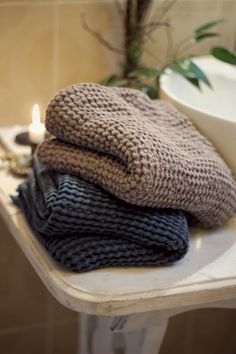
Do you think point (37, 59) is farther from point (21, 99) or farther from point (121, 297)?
point (121, 297)

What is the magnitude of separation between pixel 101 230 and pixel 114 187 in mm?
59

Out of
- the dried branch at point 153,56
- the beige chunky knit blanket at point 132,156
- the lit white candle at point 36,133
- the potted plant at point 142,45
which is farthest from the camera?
the dried branch at point 153,56

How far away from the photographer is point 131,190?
841mm

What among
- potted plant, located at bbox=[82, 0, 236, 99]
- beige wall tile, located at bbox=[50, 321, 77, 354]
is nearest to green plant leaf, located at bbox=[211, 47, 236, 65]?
potted plant, located at bbox=[82, 0, 236, 99]

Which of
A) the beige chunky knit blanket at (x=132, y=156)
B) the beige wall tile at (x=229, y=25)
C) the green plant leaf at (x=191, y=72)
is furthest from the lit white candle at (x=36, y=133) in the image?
the beige wall tile at (x=229, y=25)

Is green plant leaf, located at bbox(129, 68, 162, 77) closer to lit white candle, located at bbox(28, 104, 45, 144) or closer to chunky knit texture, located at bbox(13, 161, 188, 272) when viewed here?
lit white candle, located at bbox(28, 104, 45, 144)

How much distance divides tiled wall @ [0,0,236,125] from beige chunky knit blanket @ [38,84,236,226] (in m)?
0.32

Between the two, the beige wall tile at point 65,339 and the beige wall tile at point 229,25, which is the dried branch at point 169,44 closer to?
the beige wall tile at point 229,25

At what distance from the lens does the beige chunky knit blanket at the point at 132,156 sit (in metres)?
0.85

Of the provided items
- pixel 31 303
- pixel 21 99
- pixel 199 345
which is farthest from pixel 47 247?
pixel 199 345

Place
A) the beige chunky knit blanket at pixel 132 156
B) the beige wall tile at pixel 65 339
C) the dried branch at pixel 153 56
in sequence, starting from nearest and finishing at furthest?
the beige chunky knit blanket at pixel 132 156 < the dried branch at pixel 153 56 < the beige wall tile at pixel 65 339

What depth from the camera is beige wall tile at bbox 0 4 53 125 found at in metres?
1.23

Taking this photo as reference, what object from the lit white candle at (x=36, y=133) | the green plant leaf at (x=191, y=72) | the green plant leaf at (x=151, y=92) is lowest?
the lit white candle at (x=36, y=133)

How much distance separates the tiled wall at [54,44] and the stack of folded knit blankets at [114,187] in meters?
0.35
